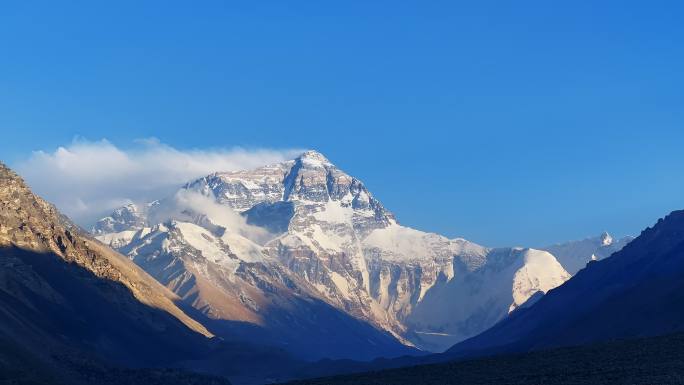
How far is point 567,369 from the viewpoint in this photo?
139375 millimetres

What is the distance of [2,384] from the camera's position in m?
184

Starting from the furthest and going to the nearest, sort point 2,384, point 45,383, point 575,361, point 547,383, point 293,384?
point 45,383 → point 2,384 → point 293,384 → point 575,361 → point 547,383

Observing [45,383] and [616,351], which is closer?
[616,351]

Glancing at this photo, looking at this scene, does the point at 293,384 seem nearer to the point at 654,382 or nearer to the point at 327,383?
the point at 327,383

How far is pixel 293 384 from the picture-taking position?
158 meters

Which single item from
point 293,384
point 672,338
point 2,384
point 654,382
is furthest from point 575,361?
point 2,384

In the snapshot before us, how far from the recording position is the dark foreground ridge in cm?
12838

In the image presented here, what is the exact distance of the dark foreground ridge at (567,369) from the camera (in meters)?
128

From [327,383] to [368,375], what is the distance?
→ 1252cm

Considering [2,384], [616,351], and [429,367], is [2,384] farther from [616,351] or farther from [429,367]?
[616,351]

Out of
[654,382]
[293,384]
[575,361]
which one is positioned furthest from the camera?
[293,384]

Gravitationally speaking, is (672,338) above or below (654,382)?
above

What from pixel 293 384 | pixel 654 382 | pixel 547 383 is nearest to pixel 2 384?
pixel 293 384

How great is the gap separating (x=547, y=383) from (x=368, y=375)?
38293 millimetres
